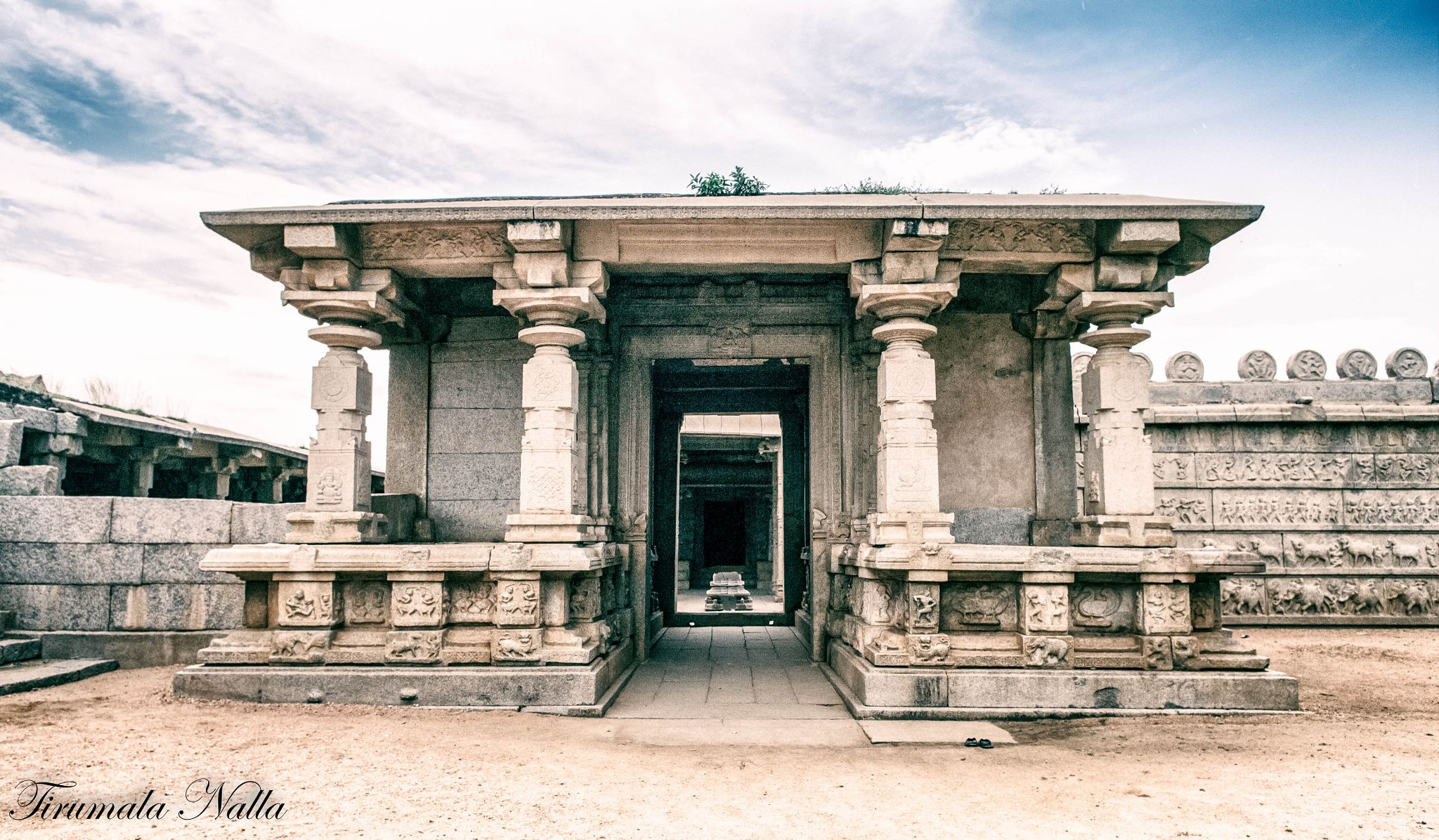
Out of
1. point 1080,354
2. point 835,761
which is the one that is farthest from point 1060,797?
point 1080,354

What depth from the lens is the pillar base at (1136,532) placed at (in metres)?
6.71

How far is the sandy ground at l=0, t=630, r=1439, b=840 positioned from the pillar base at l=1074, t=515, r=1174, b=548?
1291 mm

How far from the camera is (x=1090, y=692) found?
20.6 ft

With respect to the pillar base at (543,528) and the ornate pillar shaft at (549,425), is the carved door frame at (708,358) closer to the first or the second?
the ornate pillar shaft at (549,425)

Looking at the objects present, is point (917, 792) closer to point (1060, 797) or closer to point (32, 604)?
point (1060, 797)

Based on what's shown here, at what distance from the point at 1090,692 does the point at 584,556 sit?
384 cm

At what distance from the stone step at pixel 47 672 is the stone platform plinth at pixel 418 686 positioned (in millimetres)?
1577

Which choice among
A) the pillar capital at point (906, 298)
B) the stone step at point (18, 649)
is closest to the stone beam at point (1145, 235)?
the pillar capital at point (906, 298)

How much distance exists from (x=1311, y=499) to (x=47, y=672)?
45.4ft

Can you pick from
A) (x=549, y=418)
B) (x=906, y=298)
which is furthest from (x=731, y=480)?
(x=906, y=298)

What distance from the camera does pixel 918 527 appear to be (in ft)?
21.4

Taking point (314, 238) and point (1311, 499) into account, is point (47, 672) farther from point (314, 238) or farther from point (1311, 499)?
point (1311, 499)

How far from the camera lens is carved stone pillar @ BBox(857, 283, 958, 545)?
6.56 m

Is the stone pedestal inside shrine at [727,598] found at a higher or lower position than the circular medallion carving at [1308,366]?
lower
